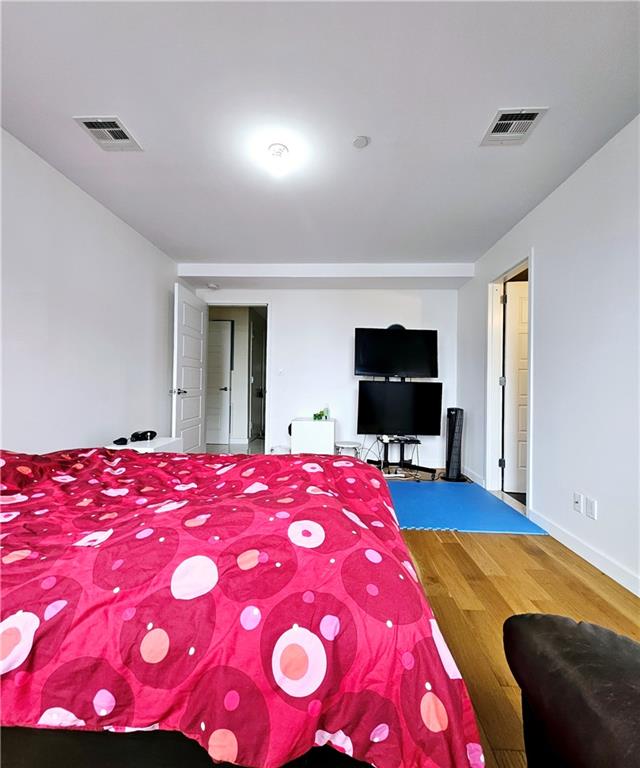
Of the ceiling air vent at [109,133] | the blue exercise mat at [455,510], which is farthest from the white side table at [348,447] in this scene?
the ceiling air vent at [109,133]

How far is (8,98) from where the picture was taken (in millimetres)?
1761

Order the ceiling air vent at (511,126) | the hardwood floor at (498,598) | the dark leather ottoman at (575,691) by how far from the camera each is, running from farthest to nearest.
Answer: the ceiling air vent at (511,126), the hardwood floor at (498,598), the dark leather ottoman at (575,691)

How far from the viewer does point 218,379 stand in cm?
625

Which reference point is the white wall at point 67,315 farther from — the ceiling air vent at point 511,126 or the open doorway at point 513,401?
the open doorway at point 513,401

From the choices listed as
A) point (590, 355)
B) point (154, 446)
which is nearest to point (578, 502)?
point (590, 355)

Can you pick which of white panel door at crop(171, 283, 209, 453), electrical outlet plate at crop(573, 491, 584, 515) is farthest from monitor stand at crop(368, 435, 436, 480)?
white panel door at crop(171, 283, 209, 453)

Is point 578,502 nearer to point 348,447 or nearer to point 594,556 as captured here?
point 594,556

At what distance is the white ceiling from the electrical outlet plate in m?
2.18

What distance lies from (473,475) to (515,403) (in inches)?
38.3

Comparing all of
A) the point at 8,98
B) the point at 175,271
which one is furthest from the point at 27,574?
the point at 175,271

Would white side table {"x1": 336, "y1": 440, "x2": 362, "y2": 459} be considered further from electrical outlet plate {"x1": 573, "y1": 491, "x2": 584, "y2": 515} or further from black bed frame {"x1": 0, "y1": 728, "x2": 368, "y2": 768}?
black bed frame {"x1": 0, "y1": 728, "x2": 368, "y2": 768}

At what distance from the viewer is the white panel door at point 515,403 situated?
12.1 ft

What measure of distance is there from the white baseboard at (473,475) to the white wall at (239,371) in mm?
3684

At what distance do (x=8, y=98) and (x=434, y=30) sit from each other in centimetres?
207
